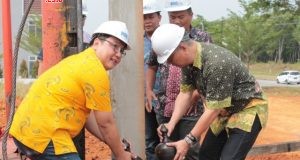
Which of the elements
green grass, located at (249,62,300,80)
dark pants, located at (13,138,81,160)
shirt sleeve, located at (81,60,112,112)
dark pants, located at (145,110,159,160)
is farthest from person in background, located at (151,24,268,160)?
green grass, located at (249,62,300,80)

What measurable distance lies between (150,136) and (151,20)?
1059mm

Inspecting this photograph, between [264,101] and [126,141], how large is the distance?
3.17ft

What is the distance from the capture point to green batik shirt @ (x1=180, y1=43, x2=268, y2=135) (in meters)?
3.27

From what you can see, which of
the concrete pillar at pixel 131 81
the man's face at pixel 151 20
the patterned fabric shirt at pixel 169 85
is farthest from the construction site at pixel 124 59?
the man's face at pixel 151 20

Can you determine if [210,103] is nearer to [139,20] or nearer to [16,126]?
[139,20]

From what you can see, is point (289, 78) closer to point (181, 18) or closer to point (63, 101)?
point (181, 18)

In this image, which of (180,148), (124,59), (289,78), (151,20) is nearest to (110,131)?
(180,148)

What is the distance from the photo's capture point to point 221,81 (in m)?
3.26

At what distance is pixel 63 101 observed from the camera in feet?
9.71

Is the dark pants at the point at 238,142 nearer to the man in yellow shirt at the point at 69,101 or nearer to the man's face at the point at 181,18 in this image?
the man in yellow shirt at the point at 69,101

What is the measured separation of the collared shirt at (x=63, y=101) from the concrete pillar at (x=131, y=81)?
53cm

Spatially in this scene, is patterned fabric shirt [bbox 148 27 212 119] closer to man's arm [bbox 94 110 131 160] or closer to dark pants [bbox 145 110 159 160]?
dark pants [bbox 145 110 159 160]

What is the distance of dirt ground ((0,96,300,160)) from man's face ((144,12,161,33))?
98.1 inches

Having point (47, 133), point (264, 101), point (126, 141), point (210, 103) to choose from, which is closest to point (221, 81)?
point (210, 103)
